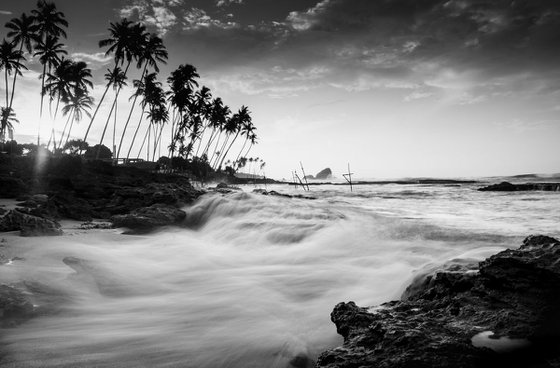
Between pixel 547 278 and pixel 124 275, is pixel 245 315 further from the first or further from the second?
pixel 547 278

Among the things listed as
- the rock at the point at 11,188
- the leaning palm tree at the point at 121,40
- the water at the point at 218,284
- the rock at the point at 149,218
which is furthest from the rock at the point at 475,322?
the leaning palm tree at the point at 121,40

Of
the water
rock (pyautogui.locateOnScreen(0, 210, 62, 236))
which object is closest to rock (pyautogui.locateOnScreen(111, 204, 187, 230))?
the water

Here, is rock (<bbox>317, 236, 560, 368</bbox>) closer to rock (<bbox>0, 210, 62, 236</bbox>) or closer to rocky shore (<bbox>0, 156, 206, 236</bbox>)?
rock (<bbox>0, 210, 62, 236</bbox>)

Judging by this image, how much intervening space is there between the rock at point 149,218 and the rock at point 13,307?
295 inches

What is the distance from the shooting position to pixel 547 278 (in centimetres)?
275

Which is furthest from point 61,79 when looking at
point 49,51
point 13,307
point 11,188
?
point 13,307

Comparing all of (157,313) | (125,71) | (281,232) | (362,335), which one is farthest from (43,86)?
(362,335)

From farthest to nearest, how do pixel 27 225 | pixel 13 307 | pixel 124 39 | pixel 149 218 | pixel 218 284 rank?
pixel 124 39 < pixel 149 218 < pixel 27 225 < pixel 218 284 < pixel 13 307

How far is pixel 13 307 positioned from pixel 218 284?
9.95 ft

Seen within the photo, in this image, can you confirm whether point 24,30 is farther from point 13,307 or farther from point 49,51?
point 13,307

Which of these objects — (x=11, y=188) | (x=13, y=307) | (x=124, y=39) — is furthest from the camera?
(x=124, y=39)

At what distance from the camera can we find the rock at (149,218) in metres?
11.7

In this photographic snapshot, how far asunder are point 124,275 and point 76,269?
0.85m

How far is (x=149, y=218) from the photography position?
1204 centimetres
